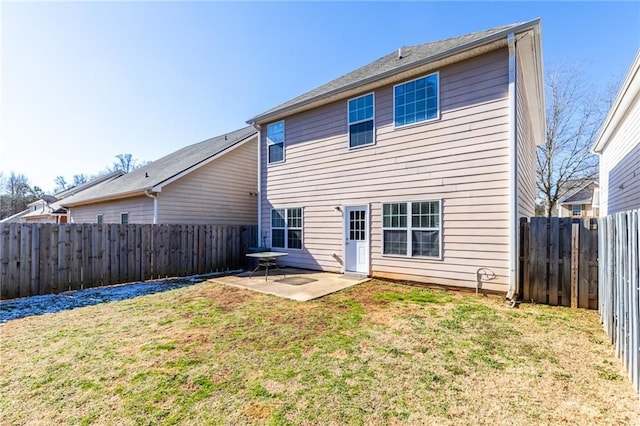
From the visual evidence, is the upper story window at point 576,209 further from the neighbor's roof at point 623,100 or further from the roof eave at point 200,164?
the roof eave at point 200,164

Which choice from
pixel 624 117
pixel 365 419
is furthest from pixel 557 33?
pixel 365 419

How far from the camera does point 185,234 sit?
975 centimetres

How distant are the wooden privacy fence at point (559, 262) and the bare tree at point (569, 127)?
1661cm

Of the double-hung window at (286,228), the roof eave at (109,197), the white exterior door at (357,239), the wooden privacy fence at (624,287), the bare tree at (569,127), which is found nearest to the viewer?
the wooden privacy fence at (624,287)

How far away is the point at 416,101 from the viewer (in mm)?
7570

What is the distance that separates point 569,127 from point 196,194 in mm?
21764

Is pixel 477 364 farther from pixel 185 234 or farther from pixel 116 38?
pixel 116 38

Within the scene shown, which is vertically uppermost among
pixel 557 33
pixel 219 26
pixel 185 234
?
pixel 557 33

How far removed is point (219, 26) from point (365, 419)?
417 inches

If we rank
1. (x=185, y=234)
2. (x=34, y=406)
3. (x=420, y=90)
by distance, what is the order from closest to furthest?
(x=34, y=406) < (x=420, y=90) < (x=185, y=234)

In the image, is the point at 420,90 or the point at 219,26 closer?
the point at 420,90

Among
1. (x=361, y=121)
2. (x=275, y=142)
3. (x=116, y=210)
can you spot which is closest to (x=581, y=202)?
(x=361, y=121)

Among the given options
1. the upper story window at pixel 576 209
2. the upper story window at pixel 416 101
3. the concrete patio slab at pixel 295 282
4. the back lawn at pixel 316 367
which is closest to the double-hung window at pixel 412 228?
the concrete patio slab at pixel 295 282

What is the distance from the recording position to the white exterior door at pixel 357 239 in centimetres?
839
